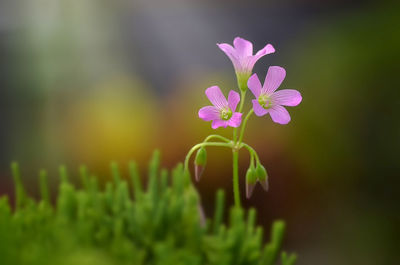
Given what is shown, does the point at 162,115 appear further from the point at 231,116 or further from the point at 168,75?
the point at 231,116

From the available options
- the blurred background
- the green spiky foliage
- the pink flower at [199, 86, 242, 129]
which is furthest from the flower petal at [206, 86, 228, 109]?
the blurred background

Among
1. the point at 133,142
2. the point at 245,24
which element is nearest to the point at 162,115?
the point at 133,142

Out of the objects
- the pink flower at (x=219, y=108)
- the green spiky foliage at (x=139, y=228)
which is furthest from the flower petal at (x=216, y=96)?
the green spiky foliage at (x=139, y=228)

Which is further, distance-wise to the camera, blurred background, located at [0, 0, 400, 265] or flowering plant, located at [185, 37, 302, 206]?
blurred background, located at [0, 0, 400, 265]

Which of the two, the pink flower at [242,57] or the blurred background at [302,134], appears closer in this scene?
the pink flower at [242,57]

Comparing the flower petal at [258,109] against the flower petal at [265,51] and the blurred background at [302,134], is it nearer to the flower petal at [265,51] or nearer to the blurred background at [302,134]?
the flower petal at [265,51]

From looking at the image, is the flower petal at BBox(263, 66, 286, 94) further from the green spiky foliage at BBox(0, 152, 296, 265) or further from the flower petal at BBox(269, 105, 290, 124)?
the green spiky foliage at BBox(0, 152, 296, 265)
